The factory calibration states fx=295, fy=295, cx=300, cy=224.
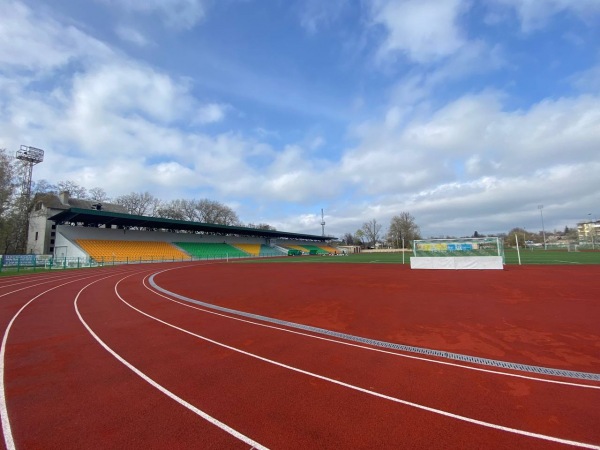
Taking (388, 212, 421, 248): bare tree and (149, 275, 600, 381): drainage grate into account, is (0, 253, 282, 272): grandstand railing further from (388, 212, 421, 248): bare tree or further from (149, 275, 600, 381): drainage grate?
(388, 212, 421, 248): bare tree

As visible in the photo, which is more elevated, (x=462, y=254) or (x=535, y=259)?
(x=462, y=254)

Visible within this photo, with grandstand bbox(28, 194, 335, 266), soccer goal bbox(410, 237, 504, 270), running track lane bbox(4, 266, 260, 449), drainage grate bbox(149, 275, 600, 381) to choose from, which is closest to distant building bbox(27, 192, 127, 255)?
grandstand bbox(28, 194, 335, 266)

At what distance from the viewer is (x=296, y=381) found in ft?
16.7

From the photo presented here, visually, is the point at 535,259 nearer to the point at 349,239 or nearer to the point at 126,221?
the point at 126,221

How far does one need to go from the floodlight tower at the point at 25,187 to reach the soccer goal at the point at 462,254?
55.1 metres

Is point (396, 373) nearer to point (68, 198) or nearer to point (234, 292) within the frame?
point (234, 292)

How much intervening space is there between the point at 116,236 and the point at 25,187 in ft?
58.5

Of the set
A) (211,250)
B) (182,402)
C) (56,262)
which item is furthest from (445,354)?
(211,250)

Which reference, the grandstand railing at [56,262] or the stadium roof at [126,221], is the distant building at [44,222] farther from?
the grandstand railing at [56,262]

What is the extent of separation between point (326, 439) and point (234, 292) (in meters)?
12.4

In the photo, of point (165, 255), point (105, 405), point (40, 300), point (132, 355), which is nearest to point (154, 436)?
point (105, 405)

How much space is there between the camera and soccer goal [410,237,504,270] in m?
24.6

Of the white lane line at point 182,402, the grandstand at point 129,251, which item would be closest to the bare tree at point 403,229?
the grandstand at point 129,251

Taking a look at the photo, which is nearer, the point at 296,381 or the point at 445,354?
the point at 296,381
